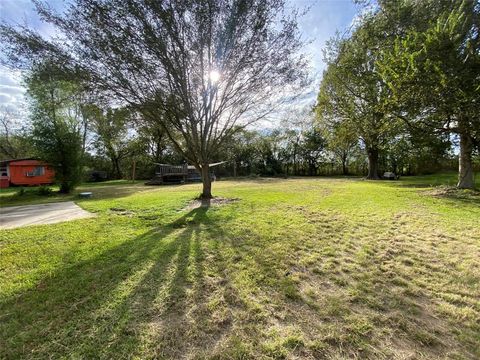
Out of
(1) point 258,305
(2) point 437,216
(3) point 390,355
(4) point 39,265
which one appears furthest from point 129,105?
(2) point 437,216

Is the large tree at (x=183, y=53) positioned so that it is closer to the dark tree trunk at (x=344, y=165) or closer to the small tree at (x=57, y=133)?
the small tree at (x=57, y=133)

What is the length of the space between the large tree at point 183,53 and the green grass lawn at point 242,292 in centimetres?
433

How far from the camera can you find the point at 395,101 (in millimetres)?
8828

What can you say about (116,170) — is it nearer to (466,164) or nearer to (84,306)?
(84,306)

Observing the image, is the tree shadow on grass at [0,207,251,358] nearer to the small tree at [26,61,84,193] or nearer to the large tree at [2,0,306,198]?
the large tree at [2,0,306,198]

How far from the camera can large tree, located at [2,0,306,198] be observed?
5.85 m

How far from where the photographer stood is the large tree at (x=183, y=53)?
5.85 meters

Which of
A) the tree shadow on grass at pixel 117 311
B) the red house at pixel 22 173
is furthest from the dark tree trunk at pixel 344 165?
the red house at pixel 22 173

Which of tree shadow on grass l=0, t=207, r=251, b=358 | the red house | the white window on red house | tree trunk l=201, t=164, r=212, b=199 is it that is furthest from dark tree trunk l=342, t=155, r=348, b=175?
the white window on red house

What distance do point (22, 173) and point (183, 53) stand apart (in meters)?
21.6

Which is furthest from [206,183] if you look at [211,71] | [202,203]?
[211,71]

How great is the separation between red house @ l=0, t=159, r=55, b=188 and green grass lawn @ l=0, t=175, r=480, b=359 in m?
20.1

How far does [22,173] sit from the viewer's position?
778 inches

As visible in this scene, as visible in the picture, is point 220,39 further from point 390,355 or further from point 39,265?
point 390,355
